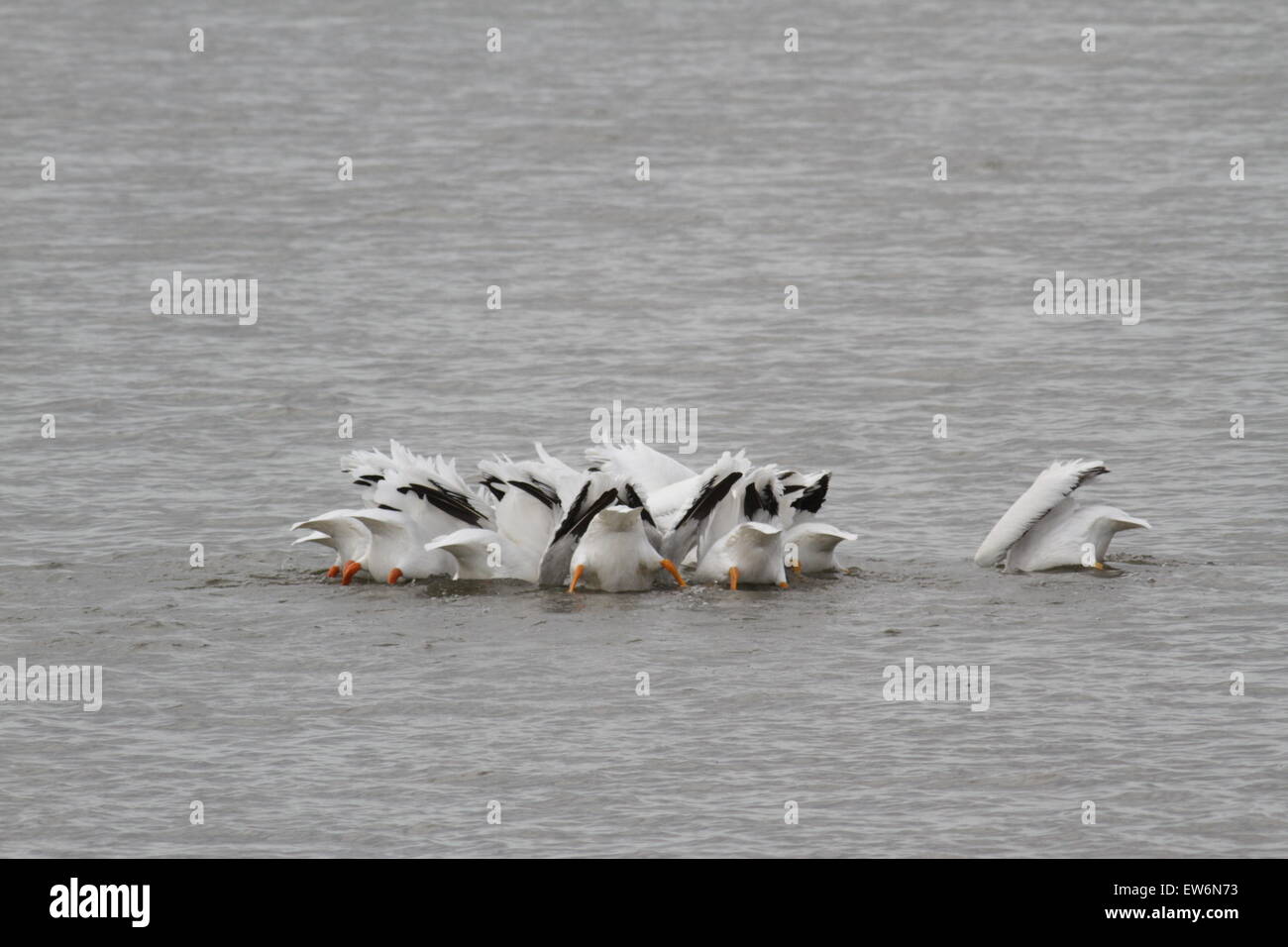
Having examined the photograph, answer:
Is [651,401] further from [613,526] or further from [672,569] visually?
[613,526]

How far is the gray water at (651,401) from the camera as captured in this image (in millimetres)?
10633

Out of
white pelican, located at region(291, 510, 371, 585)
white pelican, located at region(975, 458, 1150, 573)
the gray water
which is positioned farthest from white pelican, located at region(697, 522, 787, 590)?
white pelican, located at region(291, 510, 371, 585)

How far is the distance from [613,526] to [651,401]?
6.31 metres

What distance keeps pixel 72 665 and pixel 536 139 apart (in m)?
21.0

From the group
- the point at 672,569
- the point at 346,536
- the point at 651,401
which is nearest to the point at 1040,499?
the point at 672,569

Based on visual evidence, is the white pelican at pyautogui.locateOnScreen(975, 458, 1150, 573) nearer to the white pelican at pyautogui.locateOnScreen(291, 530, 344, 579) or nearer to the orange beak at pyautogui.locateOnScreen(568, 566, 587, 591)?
the orange beak at pyautogui.locateOnScreen(568, 566, 587, 591)

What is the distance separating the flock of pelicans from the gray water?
0.26m

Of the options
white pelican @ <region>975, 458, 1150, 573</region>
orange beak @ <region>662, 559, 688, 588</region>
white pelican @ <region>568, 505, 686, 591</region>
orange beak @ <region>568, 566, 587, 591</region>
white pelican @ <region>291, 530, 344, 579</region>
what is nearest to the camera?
white pelican @ <region>568, 505, 686, 591</region>

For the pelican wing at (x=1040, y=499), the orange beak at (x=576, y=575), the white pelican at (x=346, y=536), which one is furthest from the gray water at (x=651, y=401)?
the pelican wing at (x=1040, y=499)

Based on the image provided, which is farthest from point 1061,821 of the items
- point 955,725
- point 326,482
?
point 326,482

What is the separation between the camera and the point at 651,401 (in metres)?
20.1

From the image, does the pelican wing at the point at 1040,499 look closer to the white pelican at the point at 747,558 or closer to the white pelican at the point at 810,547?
the white pelican at the point at 810,547

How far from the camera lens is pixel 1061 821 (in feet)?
32.9

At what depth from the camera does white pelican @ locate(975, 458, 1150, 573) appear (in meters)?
14.4
